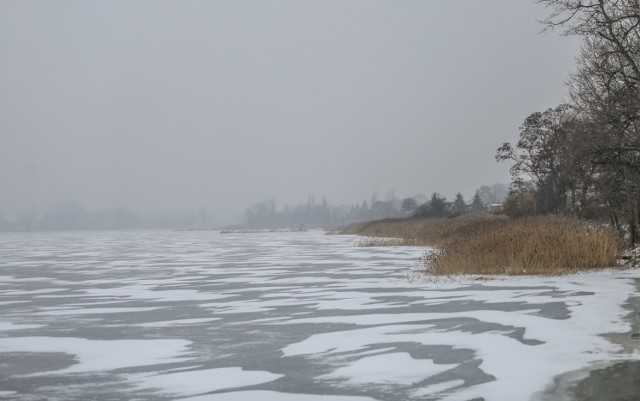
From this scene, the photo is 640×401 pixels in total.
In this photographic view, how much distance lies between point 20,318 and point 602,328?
8929 mm

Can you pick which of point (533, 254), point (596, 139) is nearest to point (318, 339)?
point (533, 254)

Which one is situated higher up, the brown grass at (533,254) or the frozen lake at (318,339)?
the brown grass at (533,254)

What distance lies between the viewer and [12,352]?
7.92m

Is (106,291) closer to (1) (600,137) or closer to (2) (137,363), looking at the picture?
(2) (137,363)

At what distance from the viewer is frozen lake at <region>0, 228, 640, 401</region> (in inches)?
232

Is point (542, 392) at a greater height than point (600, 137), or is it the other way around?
point (600, 137)

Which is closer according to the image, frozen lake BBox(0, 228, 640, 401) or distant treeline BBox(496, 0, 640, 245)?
frozen lake BBox(0, 228, 640, 401)

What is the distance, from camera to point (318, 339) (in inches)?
328

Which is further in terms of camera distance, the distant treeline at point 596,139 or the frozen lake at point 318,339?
the distant treeline at point 596,139

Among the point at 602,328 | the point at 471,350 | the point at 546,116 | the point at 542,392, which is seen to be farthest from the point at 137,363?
the point at 546,116

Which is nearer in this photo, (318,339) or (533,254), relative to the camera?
(318,339)

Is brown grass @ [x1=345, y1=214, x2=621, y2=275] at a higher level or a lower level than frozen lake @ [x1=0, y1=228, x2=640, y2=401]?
higher

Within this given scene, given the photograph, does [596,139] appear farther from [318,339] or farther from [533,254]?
[318,339]

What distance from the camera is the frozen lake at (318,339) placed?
5.90 m
